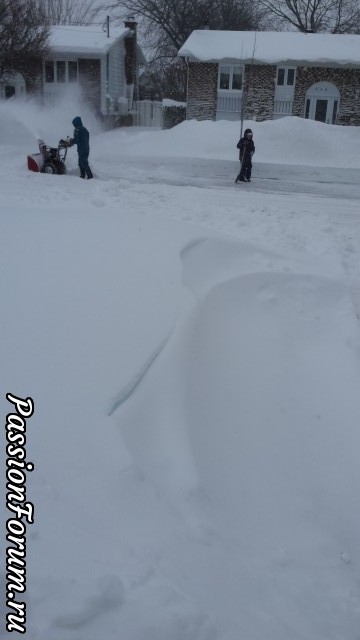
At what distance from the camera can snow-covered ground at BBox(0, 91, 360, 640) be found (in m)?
3.39

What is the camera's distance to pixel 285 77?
2667 centimetres

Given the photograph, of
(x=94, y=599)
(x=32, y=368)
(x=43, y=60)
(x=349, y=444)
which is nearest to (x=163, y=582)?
(x=94, y=599)

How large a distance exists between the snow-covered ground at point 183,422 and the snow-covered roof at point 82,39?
1975 centimetres

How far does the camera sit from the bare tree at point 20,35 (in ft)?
72.1

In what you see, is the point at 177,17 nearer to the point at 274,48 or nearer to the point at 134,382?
the point at 274,48

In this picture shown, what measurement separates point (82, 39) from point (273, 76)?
365 inches

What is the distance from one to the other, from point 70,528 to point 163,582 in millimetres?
637

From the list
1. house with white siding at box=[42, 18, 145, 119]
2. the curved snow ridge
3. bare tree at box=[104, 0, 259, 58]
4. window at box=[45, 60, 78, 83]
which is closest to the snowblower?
the curved snow ridge

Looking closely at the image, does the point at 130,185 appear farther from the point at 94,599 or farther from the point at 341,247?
the point at 94,599

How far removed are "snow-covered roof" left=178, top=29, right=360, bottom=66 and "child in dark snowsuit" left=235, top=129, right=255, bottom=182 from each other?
11.5 m

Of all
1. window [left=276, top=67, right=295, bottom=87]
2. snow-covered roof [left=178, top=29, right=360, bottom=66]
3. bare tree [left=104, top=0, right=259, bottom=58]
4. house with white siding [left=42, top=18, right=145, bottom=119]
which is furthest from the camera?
bare tree [left=104, top=0, right=259, bottom=58]

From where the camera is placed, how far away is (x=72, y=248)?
286 inches

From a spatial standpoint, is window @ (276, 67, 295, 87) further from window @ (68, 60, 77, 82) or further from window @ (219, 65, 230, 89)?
window @ (68, 60, 77, 82)

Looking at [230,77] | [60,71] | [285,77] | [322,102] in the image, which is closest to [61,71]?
[60,71]
